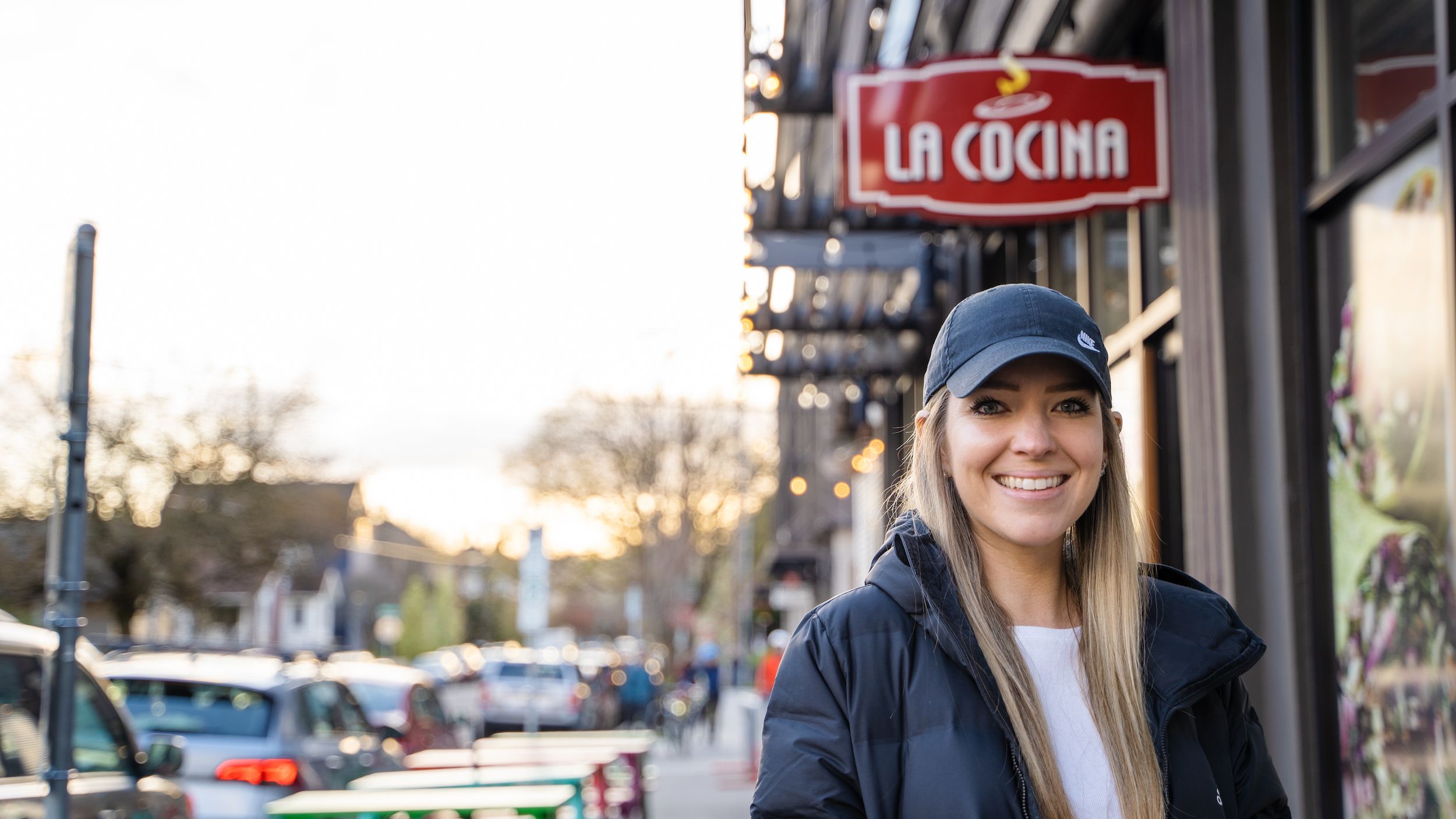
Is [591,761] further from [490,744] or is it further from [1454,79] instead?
[1454,79]

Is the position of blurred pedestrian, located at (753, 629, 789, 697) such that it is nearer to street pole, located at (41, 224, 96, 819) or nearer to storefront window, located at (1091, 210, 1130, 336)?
storefront window, located at (1091, 210, 1130, 336)

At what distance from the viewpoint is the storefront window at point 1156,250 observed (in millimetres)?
7156

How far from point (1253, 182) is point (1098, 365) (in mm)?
3563

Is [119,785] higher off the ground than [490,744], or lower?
higher

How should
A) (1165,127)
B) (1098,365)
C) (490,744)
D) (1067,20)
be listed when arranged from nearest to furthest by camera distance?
(1098,365) < (1165,127) < (1067,20) < (490,744)

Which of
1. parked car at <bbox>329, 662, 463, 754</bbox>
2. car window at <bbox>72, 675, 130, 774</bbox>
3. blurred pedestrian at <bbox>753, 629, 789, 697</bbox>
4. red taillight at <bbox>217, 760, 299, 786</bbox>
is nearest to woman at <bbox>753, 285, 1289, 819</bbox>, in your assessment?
car window at <bbox>72, 675, 130, 774</bbox>

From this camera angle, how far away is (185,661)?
8945mm

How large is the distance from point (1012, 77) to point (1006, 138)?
9.7 inches

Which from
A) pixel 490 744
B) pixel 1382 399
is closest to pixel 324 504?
pixel 490 744

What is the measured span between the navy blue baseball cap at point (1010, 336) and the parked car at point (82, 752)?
3489 mm

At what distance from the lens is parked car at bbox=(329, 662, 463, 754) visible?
1294 centimetres

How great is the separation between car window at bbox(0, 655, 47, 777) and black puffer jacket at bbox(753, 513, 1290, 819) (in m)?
3.61

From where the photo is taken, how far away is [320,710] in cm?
912

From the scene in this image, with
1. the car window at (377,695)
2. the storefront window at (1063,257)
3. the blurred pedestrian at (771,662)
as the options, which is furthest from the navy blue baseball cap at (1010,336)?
the blurred pedestrian at (771,662)
